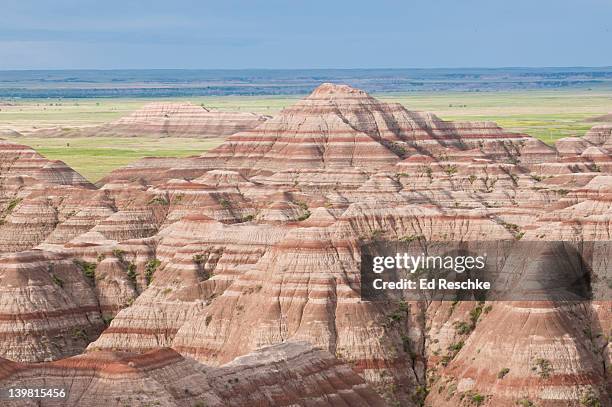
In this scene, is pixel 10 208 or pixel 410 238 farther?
pixel 10 208

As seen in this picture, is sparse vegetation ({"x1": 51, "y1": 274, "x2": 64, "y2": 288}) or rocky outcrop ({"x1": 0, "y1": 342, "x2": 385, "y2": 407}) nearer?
rocky outcrop ({"x1": 0, "y1": 342, "x2": 385, "y2": 407})

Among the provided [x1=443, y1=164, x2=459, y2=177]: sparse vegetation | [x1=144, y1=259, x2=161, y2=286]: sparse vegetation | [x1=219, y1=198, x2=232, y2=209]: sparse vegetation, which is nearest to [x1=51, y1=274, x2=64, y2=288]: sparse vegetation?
[x1=144, y1=259, x2=161, y2=286]: sparse vegetation

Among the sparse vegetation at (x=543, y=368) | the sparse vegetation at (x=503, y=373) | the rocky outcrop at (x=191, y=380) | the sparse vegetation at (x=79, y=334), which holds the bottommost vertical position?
the sparse vegetation at (x=79, y=334)

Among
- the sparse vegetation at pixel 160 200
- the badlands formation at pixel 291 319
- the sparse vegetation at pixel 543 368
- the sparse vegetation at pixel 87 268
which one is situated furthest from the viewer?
the sparse vegetation at pixel 160 200

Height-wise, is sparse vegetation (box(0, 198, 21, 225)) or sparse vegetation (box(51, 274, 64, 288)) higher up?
sparse vegetation (box(51, 274, 64, 288))

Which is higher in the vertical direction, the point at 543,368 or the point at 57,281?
the point at 543,368

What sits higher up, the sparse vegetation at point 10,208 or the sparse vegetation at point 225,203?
the sparse vegetation at point 225,203

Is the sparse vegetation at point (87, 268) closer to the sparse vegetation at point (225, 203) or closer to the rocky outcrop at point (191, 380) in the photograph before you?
the sparse vegetation at point (225, 203)

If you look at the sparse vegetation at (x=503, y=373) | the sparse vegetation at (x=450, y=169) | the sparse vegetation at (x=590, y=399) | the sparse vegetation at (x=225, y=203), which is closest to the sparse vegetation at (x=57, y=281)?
the sparse vegetation at (x=225, y=203)

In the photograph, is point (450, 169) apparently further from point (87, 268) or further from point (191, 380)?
point (191, 380)

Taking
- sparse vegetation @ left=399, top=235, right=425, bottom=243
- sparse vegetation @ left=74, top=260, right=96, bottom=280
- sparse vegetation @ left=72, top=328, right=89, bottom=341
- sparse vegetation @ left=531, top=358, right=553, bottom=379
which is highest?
sparse vegetation @ left=399, top=235, right=425, bottom=243

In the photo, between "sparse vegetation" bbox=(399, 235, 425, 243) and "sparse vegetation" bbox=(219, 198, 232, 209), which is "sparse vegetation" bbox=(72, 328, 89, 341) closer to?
"sparse vegetation" bbox=(399, 235, 425, 243)

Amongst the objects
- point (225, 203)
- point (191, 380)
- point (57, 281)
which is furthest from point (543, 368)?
point (225, 203)
